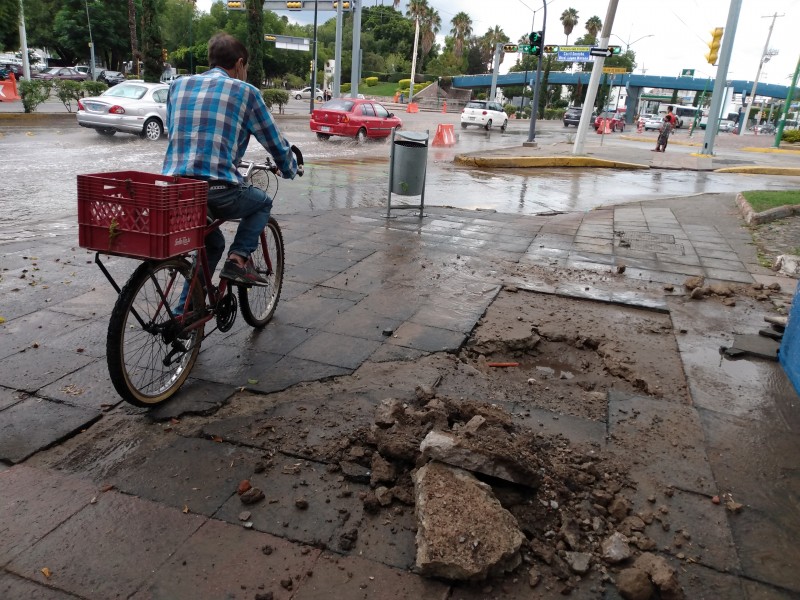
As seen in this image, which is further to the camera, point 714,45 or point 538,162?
point 714,45

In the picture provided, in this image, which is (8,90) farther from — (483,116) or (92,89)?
(483,116)

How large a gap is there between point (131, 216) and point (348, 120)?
19.6 m

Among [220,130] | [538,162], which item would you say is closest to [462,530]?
[220,130]

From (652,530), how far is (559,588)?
59cm

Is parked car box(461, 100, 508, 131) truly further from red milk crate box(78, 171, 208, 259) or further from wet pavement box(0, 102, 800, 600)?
red milk crate box(78, 171, 208, 259)

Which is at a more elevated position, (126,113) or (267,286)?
(126,113)

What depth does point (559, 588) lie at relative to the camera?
7.35ft

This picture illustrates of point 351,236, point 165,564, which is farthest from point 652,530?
point 351,236

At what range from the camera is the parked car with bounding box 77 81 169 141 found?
17.3 meters

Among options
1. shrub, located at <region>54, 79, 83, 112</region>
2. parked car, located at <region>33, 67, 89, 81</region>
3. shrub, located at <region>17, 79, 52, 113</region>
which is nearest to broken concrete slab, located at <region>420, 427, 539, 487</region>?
shrub, located at <region>17, 79, 52, 113</region>

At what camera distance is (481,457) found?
2.65m

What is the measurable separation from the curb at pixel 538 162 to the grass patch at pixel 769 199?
6.52 metres

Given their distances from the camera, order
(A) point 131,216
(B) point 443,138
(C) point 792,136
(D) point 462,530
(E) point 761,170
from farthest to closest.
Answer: (C) point 792,136 → (B) point 443,138 → (E) point 761,170 → (A) point 131,216 → (D) point 462,530

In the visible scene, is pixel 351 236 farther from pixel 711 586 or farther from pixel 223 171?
pixel 711 586
